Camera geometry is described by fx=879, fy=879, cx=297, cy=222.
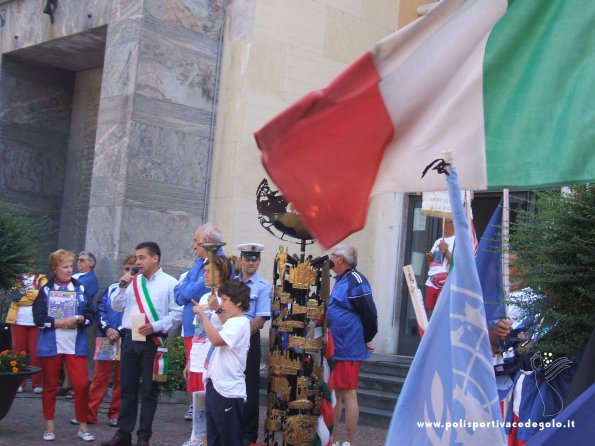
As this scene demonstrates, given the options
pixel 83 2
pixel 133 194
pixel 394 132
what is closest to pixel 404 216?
pixel 133 194

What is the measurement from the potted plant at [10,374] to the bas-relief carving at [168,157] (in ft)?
13.0

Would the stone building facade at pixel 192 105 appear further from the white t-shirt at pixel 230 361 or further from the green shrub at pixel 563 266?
the green shrub at pixel 563 266

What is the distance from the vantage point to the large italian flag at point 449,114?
11.2ft

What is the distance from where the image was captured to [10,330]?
12.2 m

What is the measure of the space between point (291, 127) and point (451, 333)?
104 cm

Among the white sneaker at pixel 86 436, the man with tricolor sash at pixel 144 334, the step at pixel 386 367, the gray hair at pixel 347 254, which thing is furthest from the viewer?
the step at pixel 386 367

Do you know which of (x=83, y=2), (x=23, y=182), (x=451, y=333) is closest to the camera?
(x=451, y=333)

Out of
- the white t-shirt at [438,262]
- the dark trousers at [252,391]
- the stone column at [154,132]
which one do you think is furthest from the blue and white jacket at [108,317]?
the white t-shirt at [438,262]

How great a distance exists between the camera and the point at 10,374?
27.4 feet

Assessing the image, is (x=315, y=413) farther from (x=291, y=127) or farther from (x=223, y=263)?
(x=291, y=127)

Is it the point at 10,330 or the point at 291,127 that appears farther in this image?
the point at 10,330

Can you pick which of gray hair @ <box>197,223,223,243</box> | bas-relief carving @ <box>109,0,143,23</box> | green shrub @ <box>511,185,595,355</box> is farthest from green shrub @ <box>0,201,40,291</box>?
green shrub @ <box>511,185,595,355</box>

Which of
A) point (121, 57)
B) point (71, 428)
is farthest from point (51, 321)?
point (121, 57)

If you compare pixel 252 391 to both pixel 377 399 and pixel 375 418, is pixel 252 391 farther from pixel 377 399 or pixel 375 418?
pixel 377 399
